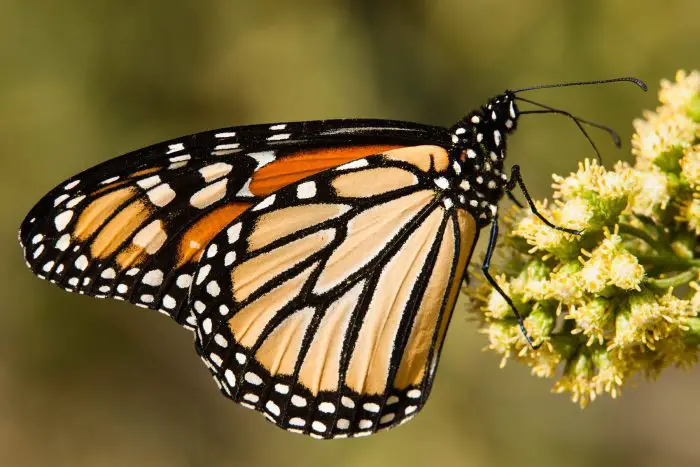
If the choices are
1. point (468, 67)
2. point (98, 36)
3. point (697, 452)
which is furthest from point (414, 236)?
Answer: point (697, 452)

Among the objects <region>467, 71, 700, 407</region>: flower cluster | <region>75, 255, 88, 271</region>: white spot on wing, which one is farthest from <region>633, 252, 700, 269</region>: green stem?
<region>75, 255, 88, 271</region>: white spot on wing

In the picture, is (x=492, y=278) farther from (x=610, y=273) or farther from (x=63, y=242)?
(x=63, y=242)

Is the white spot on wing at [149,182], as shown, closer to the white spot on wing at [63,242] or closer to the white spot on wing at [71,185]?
A: the white spot on wing at [71,185]

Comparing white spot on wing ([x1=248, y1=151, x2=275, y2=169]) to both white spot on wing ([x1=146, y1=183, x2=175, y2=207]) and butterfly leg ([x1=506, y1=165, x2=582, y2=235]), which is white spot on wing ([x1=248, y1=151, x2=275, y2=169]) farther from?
butterfly leg ([x1=506, y1=165, x2=582, y2=235])

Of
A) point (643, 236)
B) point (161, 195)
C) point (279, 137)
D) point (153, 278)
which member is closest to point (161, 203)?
point (161, 195)

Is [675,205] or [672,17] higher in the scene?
[672,17]

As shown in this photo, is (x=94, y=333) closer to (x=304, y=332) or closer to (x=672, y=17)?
(x=304, y=332)

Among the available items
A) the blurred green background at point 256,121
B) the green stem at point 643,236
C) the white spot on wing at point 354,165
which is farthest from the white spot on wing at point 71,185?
the blurred green background at point 256,121
